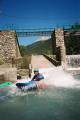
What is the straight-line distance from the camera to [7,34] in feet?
135

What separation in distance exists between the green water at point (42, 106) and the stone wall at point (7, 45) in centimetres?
2406

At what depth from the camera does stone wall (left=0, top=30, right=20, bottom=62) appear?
40781 mm

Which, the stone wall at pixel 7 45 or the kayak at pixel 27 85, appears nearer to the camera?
the kayak at pixel 27 85

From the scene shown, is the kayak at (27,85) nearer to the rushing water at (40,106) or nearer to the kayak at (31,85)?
the kayak at (31,85)

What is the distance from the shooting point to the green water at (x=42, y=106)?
1152 centimetres

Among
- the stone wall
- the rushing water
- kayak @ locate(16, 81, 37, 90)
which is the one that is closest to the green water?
the rushing water

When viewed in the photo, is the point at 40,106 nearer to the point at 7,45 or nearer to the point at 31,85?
the point at 31,85

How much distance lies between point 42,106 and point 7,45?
28681mm

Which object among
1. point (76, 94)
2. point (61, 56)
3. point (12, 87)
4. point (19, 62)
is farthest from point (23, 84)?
point (61, 56)

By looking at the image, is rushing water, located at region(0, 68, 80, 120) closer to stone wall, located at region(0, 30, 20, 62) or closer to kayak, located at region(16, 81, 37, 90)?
kayak, located at region(16, 81, 37, 90)

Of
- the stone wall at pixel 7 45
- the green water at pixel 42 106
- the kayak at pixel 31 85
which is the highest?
the stone wall at pixel 7 45

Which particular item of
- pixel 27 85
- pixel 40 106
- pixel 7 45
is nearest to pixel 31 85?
pixel 27 85

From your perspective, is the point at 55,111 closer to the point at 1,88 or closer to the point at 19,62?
the point at 1,88

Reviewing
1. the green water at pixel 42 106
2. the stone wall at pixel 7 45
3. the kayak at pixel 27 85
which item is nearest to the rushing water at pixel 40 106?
the green water at pixel 42 106
